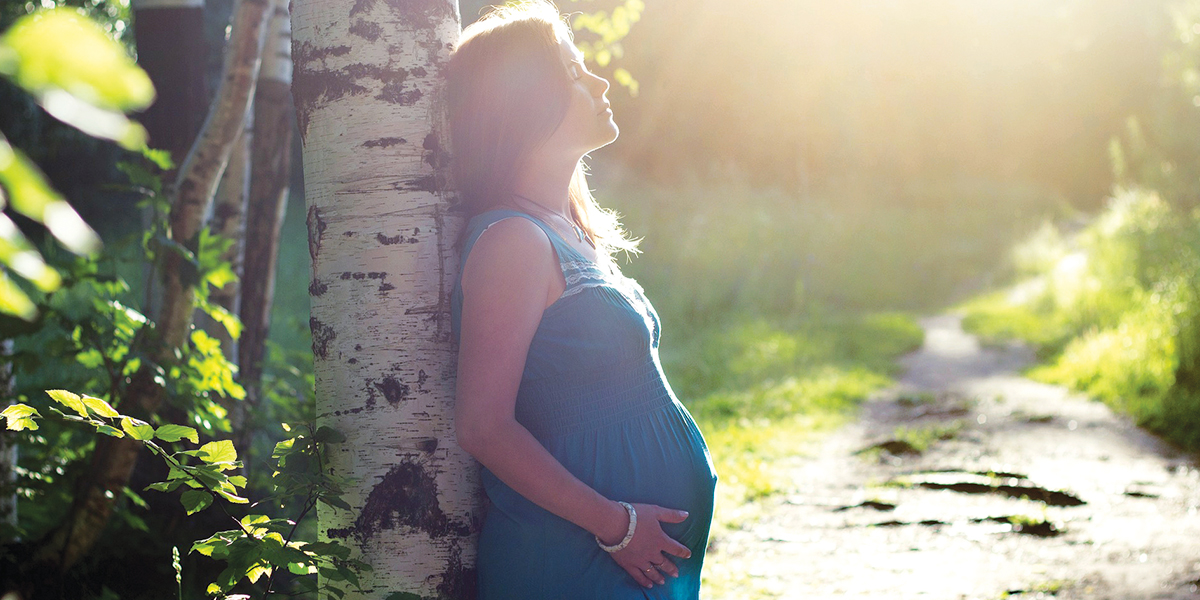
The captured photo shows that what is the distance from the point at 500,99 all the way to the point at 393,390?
0.69 m

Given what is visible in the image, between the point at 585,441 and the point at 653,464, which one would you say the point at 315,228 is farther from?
the point at 653,464

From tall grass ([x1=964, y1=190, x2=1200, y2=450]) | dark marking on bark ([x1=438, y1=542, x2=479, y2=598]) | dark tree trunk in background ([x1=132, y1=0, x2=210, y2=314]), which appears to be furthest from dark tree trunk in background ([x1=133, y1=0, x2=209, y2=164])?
tall grass ([x1=964, y1=190, x2=1200, y2=450])

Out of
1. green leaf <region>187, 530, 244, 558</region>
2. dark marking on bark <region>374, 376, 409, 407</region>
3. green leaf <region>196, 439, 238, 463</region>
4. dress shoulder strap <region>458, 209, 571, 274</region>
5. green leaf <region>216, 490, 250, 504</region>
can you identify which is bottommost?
green leaf <region>187, 530, 244, 558</region>

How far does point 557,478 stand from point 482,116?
83 cm

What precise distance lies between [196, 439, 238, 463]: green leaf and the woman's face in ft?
3.09

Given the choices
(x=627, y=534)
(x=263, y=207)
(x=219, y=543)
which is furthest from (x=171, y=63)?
(x=627, y=534)

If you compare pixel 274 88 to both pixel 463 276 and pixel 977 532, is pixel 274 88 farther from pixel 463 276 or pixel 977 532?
pixel 977 532

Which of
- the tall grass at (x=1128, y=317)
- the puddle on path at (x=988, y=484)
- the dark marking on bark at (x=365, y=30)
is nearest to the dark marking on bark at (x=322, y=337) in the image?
the dark marking on bark at (x=365, y=30)

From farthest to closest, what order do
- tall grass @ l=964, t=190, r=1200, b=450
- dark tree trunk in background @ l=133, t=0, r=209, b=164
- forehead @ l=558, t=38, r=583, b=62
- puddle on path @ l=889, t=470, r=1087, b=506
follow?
tall grass @ l=964, t=190, r=1200, b=450, puddle on path @ l=889, t=470, r=1087, b=506, dark tree trunk in background @ l=133, t=0, r=209, b=164, forehead @ l=558, t=38, r=583, b=62

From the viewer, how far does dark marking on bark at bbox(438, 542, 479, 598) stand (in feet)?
5.93

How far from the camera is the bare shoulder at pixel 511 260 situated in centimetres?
163

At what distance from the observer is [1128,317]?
8797mm

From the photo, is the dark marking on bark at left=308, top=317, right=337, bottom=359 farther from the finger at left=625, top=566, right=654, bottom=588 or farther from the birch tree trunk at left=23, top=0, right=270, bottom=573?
the birch tree trunk at left=23, top=0, right=270, bottom=573

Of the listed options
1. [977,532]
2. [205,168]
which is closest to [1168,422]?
[977,532]
